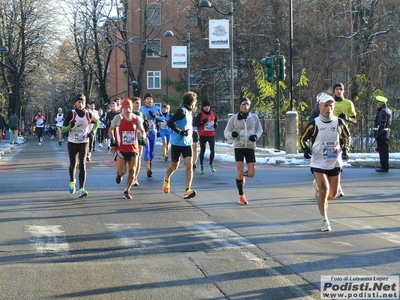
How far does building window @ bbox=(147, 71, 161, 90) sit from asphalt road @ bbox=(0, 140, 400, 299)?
197ft

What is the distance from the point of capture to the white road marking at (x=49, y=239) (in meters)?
8.21

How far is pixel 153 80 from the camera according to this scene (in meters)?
74.1

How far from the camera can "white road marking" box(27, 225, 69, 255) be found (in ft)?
26.9

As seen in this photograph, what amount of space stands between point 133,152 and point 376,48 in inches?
1127

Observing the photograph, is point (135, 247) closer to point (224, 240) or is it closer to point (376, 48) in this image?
point (224, 240)

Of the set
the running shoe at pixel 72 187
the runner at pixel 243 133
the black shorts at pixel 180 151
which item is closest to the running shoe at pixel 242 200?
the runner at pixel 243 133

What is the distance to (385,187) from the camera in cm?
1467

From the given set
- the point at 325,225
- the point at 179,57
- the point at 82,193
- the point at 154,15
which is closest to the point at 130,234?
the point at 325,225

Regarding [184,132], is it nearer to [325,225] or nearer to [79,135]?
[79,135]

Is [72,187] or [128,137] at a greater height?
[128,137]

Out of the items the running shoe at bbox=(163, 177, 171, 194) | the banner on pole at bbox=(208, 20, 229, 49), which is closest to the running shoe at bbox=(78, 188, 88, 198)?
the running shoe at bbox=(163, 177, 171, 194)

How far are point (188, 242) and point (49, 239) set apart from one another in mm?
1736

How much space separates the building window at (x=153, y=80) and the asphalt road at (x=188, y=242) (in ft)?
197

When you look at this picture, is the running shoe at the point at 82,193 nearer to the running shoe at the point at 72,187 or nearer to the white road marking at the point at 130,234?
the running shoe at the point at 72,187
